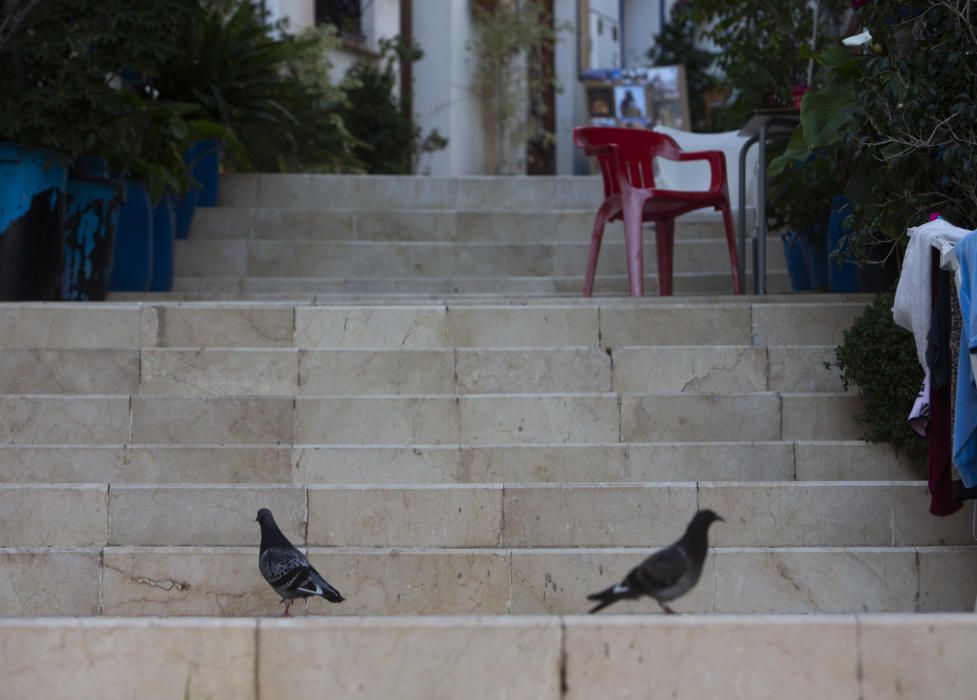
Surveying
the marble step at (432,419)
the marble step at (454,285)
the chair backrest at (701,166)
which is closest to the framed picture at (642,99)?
the chair backrest at (701,166)

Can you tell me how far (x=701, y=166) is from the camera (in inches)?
350

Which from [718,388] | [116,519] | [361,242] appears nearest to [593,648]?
[116,519]

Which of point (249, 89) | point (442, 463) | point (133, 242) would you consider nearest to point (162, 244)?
point (133, 242)

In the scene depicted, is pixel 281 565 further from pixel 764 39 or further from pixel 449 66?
pixel 449 66

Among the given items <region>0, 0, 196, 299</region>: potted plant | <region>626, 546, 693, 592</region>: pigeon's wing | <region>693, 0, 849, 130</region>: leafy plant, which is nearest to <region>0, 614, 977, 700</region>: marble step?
<region>626, 546, 693, 592</region>: pigeon's wing

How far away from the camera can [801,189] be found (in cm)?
744

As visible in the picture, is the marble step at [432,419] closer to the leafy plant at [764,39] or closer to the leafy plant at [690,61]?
the leafy plant at [764,39]

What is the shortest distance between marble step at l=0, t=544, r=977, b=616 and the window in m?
8.55

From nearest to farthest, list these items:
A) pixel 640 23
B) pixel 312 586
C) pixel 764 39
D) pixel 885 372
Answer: pixel 312 586 < pixel 885 372 < pixel 764 39 < pixel 640 23

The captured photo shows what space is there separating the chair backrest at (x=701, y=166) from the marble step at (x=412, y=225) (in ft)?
1.30

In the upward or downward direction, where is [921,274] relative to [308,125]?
downward

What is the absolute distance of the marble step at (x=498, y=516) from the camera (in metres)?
4.91

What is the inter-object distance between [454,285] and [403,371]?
9.49ft

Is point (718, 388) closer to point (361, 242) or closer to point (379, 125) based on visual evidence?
point (361, 242)
